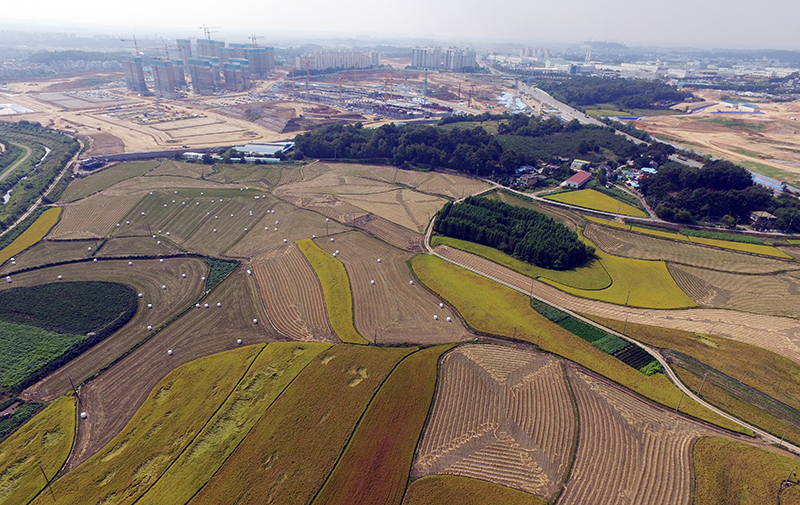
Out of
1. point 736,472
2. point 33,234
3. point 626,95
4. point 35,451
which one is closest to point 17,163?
point 33,234

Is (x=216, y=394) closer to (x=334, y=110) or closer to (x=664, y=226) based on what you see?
(x=664, y=226)

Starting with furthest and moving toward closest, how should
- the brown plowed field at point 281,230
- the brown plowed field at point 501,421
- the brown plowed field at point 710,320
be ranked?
1. the brown plowed field at point 281,230
2. the brown plowed field at point 710,320
3. the brown plowed field at point 501,421

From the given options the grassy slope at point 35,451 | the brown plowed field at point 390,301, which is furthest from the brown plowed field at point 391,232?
the grassy slope at point 35,451

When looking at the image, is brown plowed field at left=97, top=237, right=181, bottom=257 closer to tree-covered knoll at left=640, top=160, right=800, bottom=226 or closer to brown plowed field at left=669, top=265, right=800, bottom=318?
brown plowed field at left=669, top=265, right=800, bottom=318

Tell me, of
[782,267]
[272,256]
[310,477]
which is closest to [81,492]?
[310,477]

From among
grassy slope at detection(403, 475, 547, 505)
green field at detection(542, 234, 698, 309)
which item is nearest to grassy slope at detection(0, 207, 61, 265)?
grassy slope at detection(403, 475, 547, 505)

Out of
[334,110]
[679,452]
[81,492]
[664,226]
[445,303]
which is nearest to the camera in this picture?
[81,492]

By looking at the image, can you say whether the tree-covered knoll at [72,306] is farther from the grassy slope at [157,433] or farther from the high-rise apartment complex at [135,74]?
the high-rise apartment complex at [135,74]
